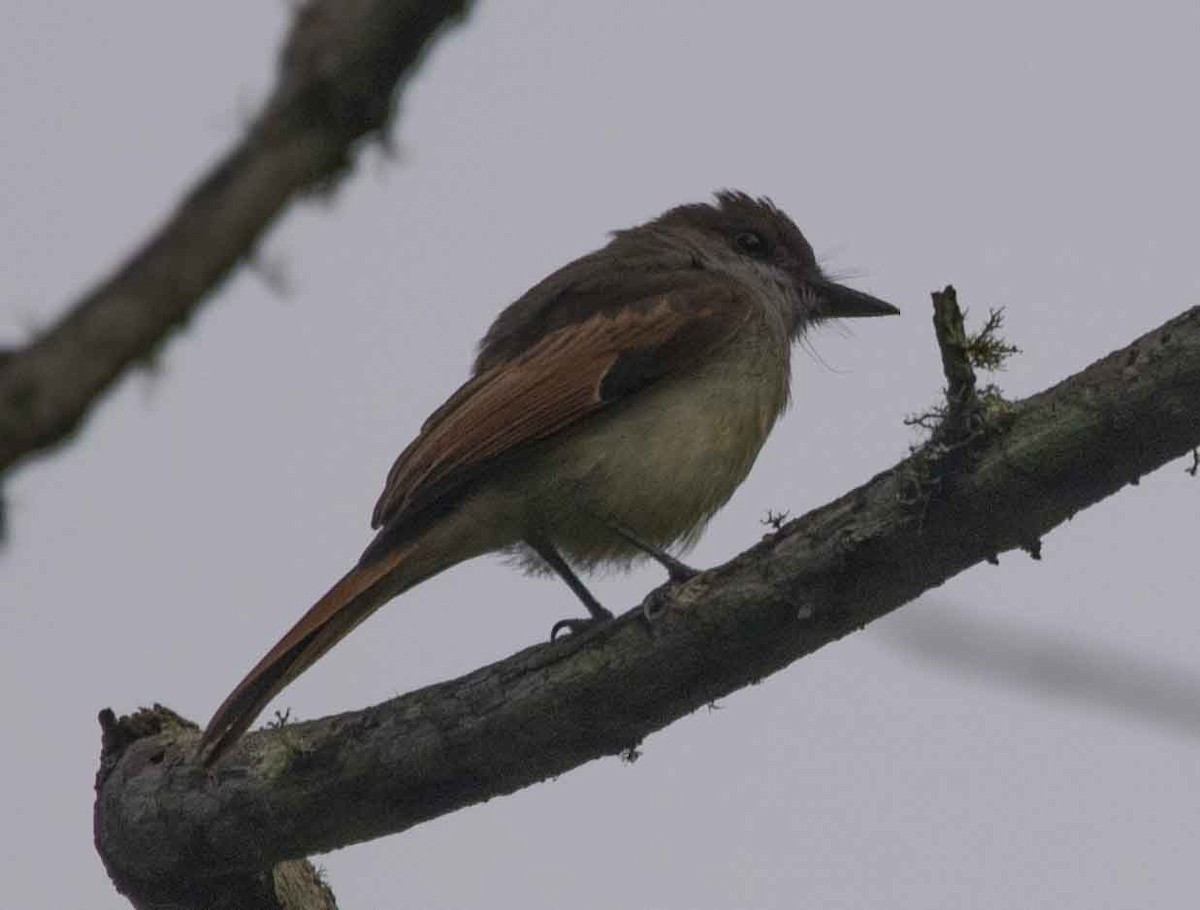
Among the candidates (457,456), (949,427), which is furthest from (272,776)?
(949,427)

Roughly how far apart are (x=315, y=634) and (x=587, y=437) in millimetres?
1443

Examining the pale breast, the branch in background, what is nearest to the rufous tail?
the pale breast

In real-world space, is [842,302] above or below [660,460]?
above

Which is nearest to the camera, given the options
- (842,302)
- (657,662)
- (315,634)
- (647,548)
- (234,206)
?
(234,206)

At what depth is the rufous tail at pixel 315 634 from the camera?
199 inches

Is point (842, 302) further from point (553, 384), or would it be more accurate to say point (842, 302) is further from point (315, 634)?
point (315, 634)

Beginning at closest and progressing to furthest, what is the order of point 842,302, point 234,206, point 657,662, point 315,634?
point 234,206
point 657,662
point 315,634
point 842,302

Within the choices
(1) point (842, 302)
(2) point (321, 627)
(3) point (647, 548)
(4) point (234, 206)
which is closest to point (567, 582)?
(3) point (647, 548)

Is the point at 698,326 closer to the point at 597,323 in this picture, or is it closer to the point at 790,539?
the point at 597,323

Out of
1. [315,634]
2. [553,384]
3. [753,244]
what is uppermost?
[753,244]

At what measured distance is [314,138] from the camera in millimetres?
1387

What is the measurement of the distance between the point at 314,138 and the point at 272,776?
4130 millimetres

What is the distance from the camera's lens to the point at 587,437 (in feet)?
20.7

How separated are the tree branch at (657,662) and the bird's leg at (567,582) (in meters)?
1.19
